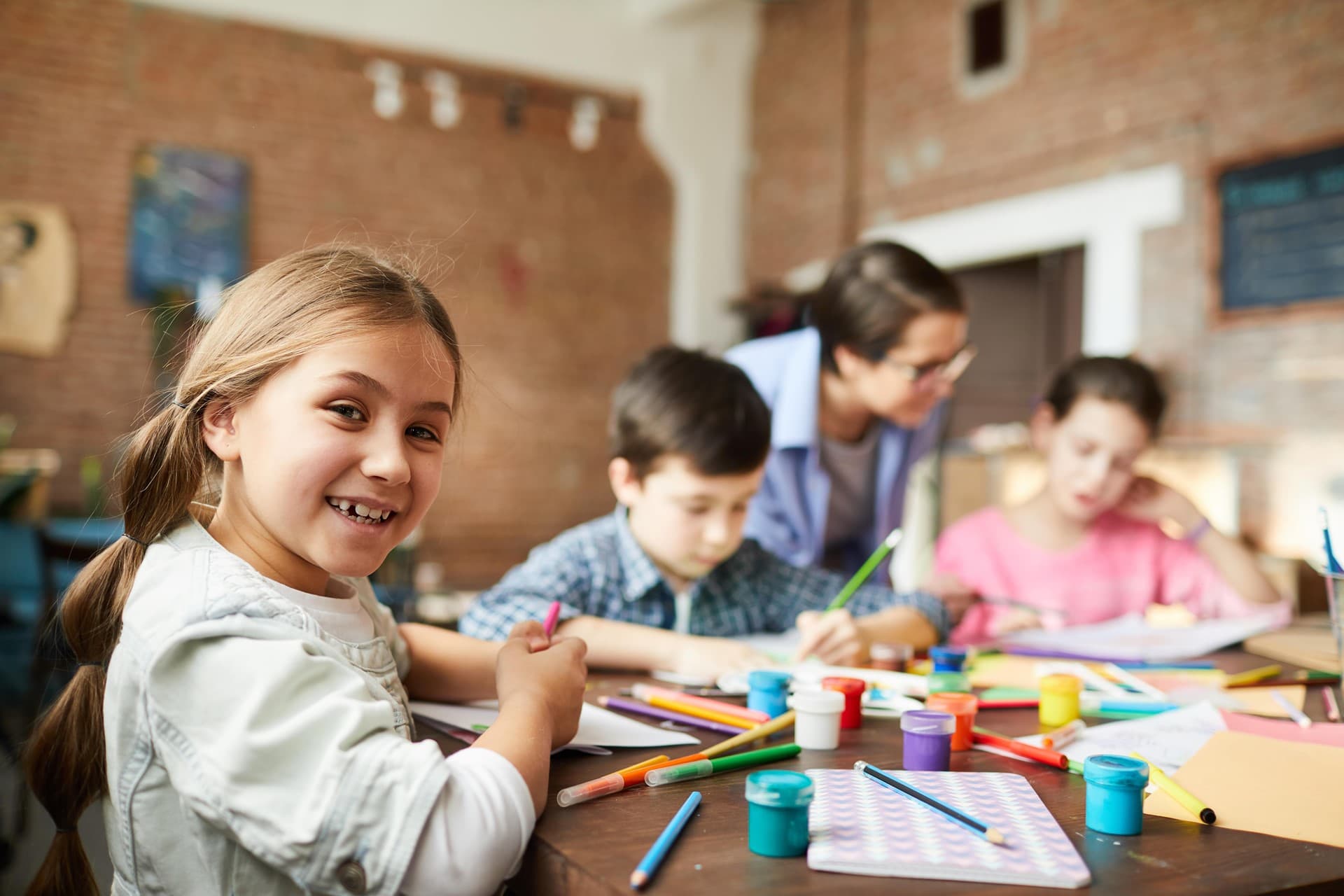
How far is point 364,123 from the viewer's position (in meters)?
6.19

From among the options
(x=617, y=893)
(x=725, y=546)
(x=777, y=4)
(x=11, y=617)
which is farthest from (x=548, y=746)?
(x=777, y=4)

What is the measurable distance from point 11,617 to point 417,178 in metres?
3.63

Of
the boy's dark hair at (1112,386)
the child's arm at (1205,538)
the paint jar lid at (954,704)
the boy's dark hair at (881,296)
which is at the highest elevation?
the boy's dark hair at (881,296)

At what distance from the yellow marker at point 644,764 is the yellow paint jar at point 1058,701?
0.44 m

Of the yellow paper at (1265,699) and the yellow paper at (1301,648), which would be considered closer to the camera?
the yellow paper at (1265,699)

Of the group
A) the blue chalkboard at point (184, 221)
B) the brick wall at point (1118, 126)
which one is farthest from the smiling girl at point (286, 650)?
the blue chalkboard at point (184, 221)

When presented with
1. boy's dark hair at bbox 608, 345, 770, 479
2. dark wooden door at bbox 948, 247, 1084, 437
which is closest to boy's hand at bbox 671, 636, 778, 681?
boy's dark hair at bbox 608, 345, 770, 479

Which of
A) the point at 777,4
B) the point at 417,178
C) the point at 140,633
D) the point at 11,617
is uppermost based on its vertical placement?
the point at 777,4

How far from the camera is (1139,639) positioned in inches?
63.2

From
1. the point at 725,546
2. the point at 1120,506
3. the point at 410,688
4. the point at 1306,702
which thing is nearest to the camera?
the point at 410,688

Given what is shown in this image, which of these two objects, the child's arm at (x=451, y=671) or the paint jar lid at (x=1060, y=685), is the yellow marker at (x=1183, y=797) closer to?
the paint jar lid at (x=1060, y=685)

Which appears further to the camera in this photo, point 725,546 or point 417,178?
point 417,178

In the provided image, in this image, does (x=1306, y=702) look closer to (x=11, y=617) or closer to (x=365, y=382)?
(x=365, y=382)

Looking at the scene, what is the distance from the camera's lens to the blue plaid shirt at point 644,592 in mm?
1386
